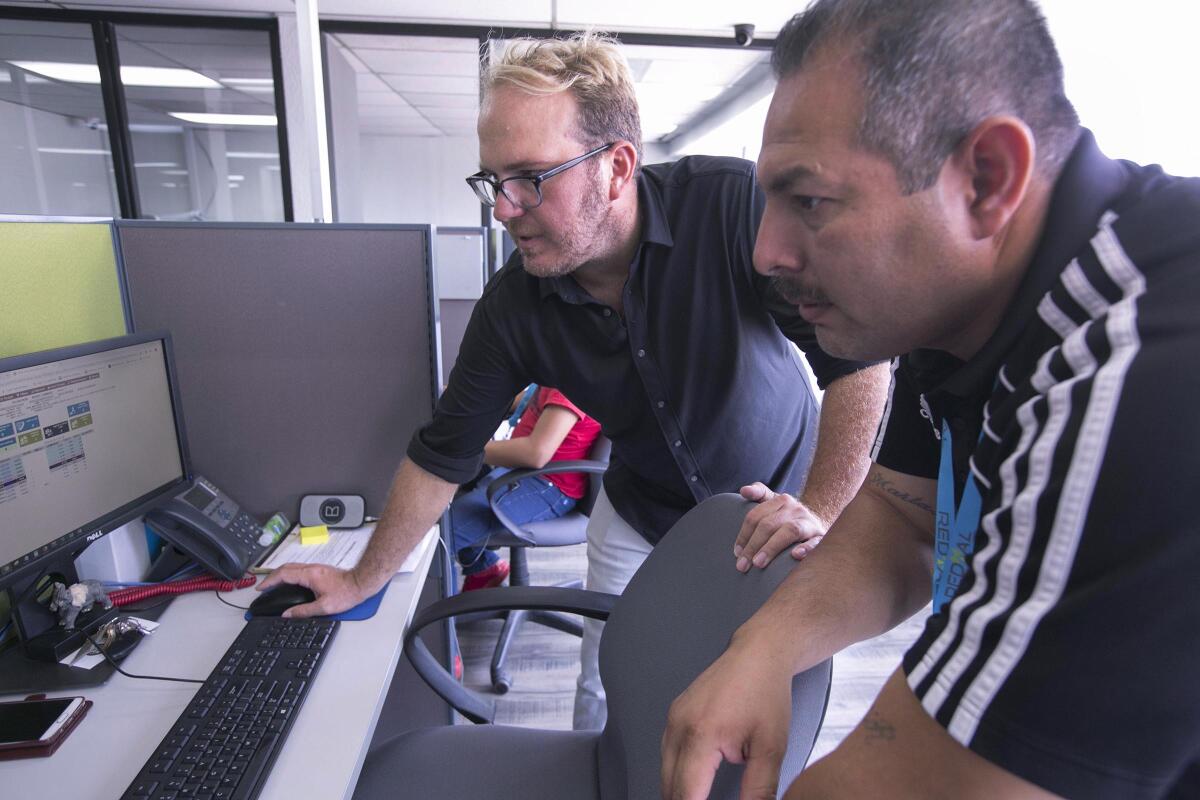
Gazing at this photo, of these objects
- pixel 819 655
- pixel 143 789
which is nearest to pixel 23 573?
pixel 143 789

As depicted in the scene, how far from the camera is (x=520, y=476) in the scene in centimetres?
169

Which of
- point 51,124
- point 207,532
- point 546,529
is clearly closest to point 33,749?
point 207,532

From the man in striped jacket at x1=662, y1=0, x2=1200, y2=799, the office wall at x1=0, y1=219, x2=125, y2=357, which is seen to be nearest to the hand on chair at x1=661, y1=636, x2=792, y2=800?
the man in striped jacket at x1=662, y1=0, x2=1200, y2=799

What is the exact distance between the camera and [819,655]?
0.54 metres

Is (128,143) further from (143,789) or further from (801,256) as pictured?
(801,256)

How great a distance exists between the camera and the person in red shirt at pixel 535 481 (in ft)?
5.68

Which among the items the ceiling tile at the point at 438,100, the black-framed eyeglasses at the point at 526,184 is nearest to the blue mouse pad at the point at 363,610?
the black-framed eyeglasses at the point at 526,184

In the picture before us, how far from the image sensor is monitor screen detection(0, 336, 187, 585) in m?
0.79

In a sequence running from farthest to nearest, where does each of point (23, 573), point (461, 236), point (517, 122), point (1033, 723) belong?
point (461, 236) < point (517, 122) < point (23, 573) < point (1033, 723)

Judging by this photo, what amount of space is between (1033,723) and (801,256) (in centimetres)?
35

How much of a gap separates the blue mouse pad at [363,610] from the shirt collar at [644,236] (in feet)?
1.78

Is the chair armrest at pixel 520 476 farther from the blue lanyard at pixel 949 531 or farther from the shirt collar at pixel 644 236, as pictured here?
the blue lanyard at pixel 949 531

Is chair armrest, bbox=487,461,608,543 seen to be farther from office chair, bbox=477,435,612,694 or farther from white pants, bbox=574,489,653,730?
white pants, bbox=574,489,653,730

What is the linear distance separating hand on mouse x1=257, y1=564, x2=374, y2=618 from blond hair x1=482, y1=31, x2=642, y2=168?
29.7 inches
